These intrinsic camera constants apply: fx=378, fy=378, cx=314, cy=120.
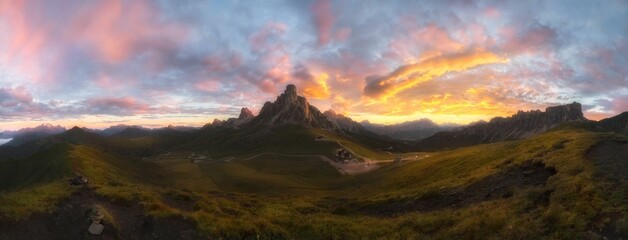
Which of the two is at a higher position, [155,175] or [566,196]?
[566,196]

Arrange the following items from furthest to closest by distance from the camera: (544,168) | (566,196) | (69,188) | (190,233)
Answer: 1. (544,168)
2. (69,188)
3. (566,196)
4. (190,233)

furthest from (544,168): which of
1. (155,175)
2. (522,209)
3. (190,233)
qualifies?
(155,175)

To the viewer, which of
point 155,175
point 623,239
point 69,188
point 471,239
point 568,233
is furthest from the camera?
point 155,175

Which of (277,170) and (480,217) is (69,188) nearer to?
(480,217)

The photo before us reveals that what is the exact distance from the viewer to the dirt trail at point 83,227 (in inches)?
1110

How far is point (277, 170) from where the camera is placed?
183 metres

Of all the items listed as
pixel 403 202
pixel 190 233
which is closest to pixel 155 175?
pixel 403 202

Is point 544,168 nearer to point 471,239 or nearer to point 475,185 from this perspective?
point 475,185

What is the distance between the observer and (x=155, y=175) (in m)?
144

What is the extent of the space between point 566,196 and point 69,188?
5263 cm

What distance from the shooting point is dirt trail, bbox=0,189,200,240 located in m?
28.2

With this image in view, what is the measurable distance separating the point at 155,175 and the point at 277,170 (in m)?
57.7

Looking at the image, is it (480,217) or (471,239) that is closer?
(471,239)

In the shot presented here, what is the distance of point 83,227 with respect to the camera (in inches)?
1160
